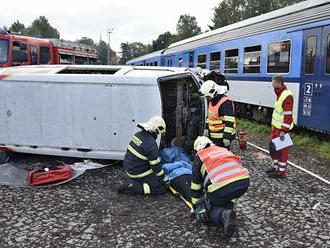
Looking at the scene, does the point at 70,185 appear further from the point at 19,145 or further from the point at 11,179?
the point at 19,145

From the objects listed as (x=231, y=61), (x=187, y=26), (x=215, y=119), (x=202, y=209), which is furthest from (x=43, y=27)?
(x=202, y=209)

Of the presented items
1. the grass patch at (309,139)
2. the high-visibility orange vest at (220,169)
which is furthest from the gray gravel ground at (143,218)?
the grass patch at (309,139)

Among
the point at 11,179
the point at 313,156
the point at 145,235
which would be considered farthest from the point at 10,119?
the point at 313,156

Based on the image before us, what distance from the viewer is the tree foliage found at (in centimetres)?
4856

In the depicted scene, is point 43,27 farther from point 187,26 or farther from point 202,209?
point 202,209

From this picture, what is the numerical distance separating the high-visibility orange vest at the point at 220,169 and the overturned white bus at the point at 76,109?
200 centimetres

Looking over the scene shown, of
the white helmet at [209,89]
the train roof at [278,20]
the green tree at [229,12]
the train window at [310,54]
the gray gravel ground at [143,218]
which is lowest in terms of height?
the gray gravel ground at [143,218]

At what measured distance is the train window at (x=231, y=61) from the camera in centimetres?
1146

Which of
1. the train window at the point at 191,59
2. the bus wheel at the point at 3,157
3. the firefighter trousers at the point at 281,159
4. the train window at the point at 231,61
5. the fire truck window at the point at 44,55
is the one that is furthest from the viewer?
the train window at the point at 191,59

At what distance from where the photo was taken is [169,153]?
18.5 ft

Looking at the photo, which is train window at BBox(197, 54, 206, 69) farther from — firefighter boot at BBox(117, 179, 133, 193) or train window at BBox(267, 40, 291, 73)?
firefighter boot at BBox(117, 179, 133, 193)

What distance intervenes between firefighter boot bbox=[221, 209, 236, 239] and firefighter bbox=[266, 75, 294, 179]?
2378mm

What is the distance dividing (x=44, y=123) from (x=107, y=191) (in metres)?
1.73

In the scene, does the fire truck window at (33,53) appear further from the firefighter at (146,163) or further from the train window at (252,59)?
the firefighter at (146,163)
